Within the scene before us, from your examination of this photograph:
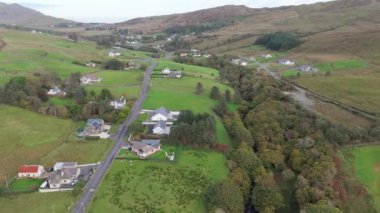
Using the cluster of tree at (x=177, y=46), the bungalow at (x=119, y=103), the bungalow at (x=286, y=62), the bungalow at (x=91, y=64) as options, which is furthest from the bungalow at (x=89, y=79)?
the cluster of tree at (x=177, y=46)

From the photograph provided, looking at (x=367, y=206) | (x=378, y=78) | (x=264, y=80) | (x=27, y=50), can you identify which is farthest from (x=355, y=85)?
(x=27, y=50)

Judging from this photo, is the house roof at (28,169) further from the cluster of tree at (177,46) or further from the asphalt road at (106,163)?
the cluster of tree at (177,46)

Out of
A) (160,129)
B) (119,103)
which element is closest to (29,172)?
(160,129)

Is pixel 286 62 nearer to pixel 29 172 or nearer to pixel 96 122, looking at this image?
pixel 96 122

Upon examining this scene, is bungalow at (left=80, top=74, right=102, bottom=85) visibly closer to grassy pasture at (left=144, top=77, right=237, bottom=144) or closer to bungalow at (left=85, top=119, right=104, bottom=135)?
grassy pasture at (left=144, top=77, right=237, bottom=144)

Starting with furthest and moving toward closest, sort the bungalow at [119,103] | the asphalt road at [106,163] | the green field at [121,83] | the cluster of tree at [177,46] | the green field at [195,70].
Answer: the cluster of tree at [177,46], the green field at [195,70], the green field at [121,83], the bungalow at [119,103], the asphalt road at [106,163]

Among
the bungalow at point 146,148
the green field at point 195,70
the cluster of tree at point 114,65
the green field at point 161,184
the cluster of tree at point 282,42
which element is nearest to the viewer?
the green field at point 161,184

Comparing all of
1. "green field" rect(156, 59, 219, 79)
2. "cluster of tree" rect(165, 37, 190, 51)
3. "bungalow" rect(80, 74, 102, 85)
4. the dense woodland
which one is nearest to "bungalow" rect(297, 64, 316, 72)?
"green field" rect(156, 59, 219, 79)
